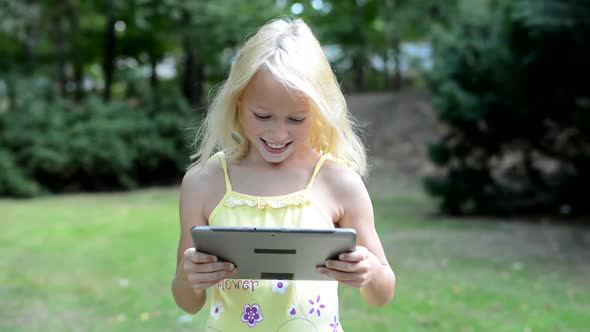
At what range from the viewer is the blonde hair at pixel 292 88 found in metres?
1.79

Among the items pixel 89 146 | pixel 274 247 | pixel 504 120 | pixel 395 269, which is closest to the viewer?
pixel 274 247

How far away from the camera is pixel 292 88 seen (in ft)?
5.80

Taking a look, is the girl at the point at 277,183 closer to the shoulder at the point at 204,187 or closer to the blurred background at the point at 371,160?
the shoulder at the point at 204,187

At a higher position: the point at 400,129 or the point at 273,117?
the point at 273,117

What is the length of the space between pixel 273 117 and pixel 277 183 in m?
0.18

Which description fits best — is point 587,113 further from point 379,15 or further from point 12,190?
point 379,15

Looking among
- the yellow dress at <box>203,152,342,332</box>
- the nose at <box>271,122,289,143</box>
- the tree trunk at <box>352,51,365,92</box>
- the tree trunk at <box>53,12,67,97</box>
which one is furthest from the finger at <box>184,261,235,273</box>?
the tree trunk at <box>352,51,365,92</box>

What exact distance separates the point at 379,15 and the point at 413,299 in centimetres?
1668

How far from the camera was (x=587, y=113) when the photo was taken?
29.9 feet

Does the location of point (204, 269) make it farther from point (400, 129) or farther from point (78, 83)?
point (78, 83)

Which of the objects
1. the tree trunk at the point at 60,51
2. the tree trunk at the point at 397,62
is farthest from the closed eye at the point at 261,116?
the tree trunk at the point at 397,62

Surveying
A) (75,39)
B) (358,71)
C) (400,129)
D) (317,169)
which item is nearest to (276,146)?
(317,169)

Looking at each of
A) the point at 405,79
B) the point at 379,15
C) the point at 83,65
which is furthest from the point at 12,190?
the point at 405,79

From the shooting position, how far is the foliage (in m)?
9.32
